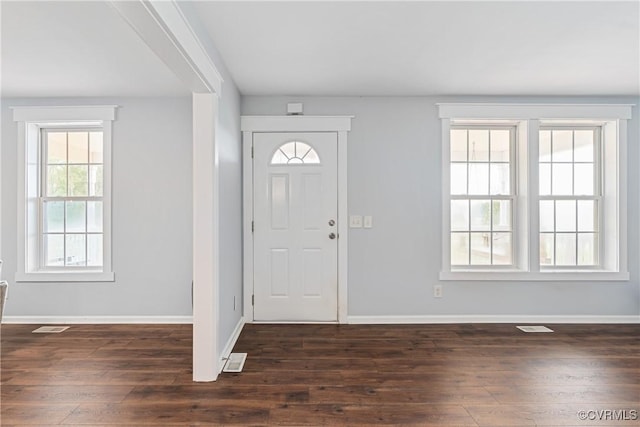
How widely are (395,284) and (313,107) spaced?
2003 mm

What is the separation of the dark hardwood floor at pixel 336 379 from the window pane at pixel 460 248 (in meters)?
0.71

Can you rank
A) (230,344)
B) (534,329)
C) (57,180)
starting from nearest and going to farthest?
(230,344) < (534,329) < (57,180)

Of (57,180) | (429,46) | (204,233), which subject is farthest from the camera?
(57,180)

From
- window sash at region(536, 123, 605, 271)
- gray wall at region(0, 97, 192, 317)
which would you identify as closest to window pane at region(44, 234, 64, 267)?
gray wall at region(0, 97, 192, 317)

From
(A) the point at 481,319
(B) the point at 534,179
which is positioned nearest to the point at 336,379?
(A) the point at 481,319

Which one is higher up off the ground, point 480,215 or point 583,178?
point 583,178

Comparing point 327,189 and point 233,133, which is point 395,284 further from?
point 233,133

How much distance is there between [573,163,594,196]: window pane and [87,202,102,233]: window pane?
5.00 metres

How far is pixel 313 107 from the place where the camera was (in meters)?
3.79

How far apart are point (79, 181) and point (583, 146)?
17.4ft

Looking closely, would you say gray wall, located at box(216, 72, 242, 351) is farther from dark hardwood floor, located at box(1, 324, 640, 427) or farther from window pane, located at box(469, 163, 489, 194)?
window pane, located at box(469, 163, 489, 194)

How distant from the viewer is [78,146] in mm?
3891

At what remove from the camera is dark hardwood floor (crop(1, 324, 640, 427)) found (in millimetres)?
2104

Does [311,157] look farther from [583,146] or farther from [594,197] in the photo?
[594,197]
